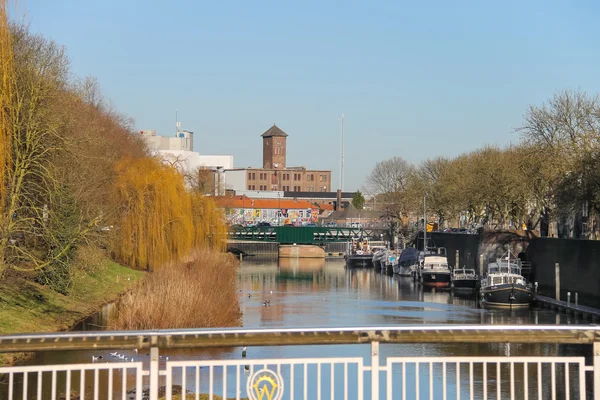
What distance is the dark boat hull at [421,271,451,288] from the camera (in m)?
70.1

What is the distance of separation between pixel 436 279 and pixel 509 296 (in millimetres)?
17544

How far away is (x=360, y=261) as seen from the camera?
100938 mm

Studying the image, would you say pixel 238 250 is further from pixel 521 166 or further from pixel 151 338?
pixel 151 338

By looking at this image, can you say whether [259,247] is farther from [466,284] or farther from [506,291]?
[506,291]

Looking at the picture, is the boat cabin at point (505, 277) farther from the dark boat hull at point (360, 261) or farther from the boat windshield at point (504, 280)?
the dark boat hull at point (360, 261)

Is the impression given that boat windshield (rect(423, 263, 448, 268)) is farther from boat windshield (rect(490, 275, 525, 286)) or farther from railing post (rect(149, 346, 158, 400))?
railing post (rect(149, 346, 158, 400))

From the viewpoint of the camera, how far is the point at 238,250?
115875 mm

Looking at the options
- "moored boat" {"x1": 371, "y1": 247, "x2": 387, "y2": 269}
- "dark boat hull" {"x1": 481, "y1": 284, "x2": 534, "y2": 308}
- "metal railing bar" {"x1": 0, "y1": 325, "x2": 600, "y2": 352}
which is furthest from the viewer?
"moored boat" {"x1": 371, "y1": 247, "x2": 387, "y2": 269}

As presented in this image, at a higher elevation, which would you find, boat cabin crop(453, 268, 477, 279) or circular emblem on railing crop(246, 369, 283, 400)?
circular emblem on railing crop(246, 369, 283, 400)

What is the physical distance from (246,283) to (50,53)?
3303 centimetres

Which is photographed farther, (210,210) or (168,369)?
(210,210)

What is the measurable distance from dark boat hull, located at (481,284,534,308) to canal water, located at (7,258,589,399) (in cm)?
128

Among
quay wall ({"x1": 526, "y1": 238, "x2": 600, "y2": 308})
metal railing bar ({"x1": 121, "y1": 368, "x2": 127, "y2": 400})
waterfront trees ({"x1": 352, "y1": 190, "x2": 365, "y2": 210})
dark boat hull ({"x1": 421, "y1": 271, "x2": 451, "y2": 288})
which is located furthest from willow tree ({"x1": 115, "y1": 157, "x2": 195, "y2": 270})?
waterfront trees ({"x1": 352, "y1": 190, "x2": 365, "y2": 210})

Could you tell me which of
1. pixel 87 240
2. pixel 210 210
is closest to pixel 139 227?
pixel 210 210
